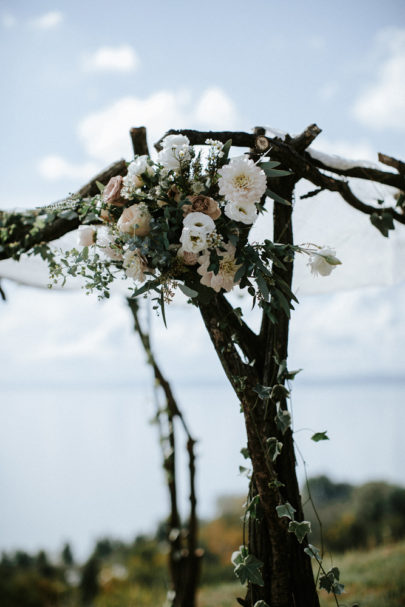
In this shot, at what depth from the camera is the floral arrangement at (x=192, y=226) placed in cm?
109

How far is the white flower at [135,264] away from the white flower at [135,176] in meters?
0.16

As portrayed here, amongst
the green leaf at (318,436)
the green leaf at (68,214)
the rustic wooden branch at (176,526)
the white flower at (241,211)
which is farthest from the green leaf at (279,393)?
the rustic wooden branch at (176,526)

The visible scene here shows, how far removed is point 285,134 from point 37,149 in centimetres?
307

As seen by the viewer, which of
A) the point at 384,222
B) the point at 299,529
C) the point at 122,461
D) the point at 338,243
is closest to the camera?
the point at 299,529

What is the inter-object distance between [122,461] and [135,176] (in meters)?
8.60

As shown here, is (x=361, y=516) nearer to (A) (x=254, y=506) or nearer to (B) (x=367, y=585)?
(B) (x=367, y=585)

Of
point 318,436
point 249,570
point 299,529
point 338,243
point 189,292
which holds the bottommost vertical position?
point 249,570

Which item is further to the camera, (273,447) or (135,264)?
(273,447)

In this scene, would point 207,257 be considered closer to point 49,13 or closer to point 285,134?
point 285,134

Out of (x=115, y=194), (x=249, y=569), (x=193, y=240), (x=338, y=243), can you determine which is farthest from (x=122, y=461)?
(x=193, y=240)

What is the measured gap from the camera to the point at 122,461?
8953 mm

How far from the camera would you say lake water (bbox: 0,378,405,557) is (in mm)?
4661

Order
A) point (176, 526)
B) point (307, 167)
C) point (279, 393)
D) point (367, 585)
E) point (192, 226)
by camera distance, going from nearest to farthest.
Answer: point (192, 226) < point (279, 393) < point (307, 167) < point (176, 526) < point (367, 585)

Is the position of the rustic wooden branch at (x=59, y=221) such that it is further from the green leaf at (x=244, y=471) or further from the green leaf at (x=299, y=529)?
the green leaf at (x=299, y=529)
